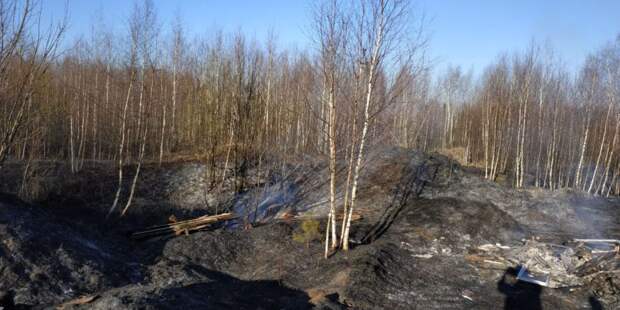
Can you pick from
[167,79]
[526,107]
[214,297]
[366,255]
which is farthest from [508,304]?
[167,79]

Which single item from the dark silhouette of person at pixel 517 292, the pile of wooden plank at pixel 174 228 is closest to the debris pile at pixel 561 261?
the dark silhouette of person at pixel 517 292

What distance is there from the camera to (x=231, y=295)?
6570 millimetres

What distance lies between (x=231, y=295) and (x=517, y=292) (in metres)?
4.00

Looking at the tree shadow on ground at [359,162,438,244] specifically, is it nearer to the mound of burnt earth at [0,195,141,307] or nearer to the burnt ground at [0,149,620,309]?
the burnt ground at [0,149,620,309]

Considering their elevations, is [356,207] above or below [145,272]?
above

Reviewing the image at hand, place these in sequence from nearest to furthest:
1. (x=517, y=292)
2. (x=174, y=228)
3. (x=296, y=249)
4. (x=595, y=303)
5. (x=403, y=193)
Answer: (x=595, y=303), (x=517, y=292), (x=296, y=249), (x=174, y=228), (x=403, y=193)

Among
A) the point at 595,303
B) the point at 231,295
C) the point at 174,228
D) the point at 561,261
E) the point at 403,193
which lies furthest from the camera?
the point at 403,193

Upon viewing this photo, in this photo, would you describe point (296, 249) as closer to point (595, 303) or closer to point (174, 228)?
point (174, 228)

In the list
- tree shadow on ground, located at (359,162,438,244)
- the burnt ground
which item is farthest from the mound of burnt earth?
tree shadow on ground, located at (359,162,438,244)

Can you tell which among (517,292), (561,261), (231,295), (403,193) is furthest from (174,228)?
(561,261)

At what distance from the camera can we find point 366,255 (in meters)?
7.54

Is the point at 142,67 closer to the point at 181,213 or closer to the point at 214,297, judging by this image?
the point at 181,213

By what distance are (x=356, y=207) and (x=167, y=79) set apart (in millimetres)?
9041

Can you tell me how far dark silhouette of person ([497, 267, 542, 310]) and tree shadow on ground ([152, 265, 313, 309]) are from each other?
8.99 feet
